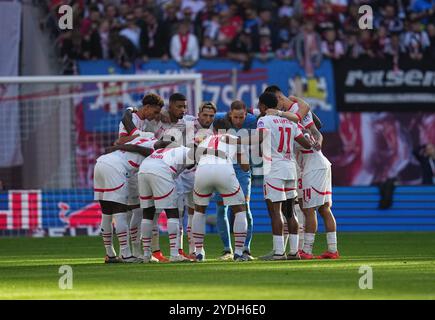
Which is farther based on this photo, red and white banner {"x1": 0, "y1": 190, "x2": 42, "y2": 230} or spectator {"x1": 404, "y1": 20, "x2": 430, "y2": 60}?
spectator {"x1": 404, "y1": 20, "x2": 430, "y2": 60}

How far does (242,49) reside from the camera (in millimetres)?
27703

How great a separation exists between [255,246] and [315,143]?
12.8 feet

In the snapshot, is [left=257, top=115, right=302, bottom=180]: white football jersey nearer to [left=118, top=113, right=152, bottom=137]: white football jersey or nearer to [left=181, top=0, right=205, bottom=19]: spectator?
[left=118, top=113, right=152, bottom=137]: white football jersey

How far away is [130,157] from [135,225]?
0.99 metres

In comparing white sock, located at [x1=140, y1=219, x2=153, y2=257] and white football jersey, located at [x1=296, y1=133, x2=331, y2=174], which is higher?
white football jersey, located at [x1=296, y1=133, x2=331, y2=174]

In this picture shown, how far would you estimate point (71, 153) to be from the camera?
85.4 feet

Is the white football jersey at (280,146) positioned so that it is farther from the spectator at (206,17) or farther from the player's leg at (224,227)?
the spectator at (206,17)

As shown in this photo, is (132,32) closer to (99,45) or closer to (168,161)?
(99,45)

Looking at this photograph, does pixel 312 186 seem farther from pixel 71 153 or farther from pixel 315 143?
pixel 71 153

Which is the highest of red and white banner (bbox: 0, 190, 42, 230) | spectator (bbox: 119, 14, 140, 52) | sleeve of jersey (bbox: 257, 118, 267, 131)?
spectator (bbox: 119, 14, 140, 52)

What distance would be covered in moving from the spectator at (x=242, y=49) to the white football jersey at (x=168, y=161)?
11673 mm

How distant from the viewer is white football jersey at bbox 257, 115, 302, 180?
51.6 ft

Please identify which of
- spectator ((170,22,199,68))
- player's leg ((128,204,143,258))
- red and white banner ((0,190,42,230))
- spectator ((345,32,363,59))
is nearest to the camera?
player's leg ((128,204,143,258))

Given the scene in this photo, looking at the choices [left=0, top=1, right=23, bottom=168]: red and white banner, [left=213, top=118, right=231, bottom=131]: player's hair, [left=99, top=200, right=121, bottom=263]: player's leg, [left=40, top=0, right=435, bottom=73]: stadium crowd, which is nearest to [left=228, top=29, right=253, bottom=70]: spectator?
[left=40, top=0, right=435, bottom=73]: stadium crowd
